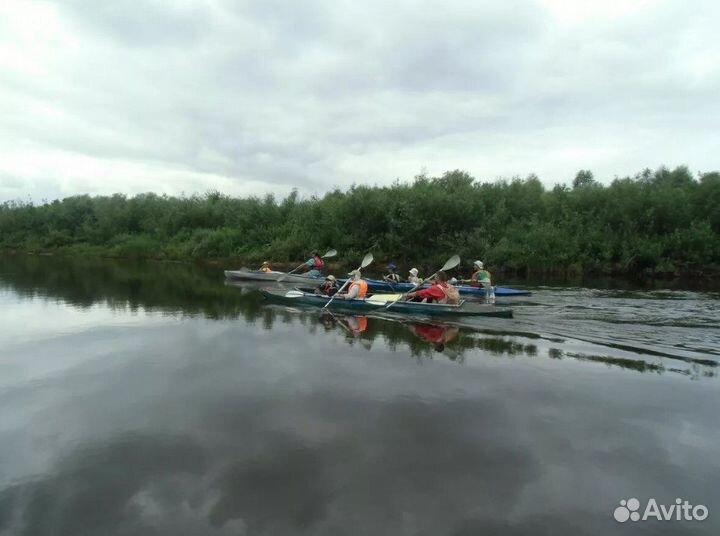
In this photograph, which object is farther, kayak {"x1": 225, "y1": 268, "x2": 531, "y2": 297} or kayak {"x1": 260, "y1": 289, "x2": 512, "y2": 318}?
kayak {"x1": 225, "y1": 268, "x2": 531, "y2": 297}

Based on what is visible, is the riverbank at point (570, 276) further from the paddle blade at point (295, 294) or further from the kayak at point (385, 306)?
the paddle blade at point (295, 294)

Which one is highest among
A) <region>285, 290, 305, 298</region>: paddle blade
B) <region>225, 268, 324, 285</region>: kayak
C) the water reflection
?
<region>225, 268, 324, 285</region>: kayak

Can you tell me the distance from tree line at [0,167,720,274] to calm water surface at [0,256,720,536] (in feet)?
64.9

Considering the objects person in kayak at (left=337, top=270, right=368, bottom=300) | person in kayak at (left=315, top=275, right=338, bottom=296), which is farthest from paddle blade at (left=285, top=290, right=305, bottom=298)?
person in kayak at (left=337, top=270, right=368, bottom=300)

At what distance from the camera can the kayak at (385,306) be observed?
50.9 feet

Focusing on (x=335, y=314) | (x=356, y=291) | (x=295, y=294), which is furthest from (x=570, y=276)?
(x=295, y=294)

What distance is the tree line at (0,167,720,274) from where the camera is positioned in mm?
32281

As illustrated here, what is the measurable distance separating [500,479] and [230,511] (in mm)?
3365

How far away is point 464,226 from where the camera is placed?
3838 centimetres

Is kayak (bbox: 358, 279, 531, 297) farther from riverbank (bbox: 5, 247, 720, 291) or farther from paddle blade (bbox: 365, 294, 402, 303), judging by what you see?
riverbank (bbox: 5, 247, 720, 291)

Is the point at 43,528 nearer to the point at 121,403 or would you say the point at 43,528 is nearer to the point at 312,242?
the point at 121,403

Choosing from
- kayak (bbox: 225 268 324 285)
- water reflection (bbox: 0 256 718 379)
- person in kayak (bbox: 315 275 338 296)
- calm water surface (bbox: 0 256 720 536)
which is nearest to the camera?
calm water surface (bbox: 0 256 720 536)

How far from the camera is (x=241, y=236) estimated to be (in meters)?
48.5

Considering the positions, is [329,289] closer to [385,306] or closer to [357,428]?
[385,306]
